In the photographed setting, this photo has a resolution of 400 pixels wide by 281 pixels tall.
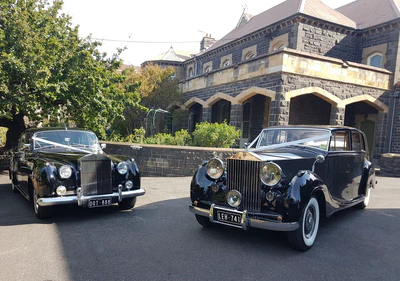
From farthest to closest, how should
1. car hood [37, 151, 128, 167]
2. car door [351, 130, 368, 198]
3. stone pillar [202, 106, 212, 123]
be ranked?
1. stone pillar [202, 106, 212, 123]
2. car door [351, 130, 368, 198]
3. car hood [37, 151, 128, 167]

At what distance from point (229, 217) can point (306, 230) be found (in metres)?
1.13

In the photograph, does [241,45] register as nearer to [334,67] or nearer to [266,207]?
[334,67]

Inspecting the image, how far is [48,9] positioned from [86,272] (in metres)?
9.89

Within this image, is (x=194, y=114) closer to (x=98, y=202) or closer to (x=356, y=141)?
(x=356, y=141)

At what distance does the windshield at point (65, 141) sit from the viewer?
602 centimetres

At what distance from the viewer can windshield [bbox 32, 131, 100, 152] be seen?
6.02m

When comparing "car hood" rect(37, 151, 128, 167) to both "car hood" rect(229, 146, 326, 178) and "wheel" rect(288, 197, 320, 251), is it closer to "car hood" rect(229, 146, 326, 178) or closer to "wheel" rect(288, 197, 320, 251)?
"car hood" rect(229, 146, 326, 178)

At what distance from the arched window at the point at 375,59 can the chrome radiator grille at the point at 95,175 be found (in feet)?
54.0

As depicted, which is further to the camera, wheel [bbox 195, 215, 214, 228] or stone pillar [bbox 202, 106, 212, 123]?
stone pillar [bbox 202, 106, 212, 123]

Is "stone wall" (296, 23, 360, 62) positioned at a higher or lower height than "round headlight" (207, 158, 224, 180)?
higher

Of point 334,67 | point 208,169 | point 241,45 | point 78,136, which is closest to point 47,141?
point 78,136

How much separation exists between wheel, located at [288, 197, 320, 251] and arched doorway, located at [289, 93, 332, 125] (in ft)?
41.4

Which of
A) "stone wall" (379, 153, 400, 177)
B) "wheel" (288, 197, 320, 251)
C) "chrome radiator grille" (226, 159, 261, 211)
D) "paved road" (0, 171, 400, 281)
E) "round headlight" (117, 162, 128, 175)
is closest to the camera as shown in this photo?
"paved road" (0, 171, 400, 281)

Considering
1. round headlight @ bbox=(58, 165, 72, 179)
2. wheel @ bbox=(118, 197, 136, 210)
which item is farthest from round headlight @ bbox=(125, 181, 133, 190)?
round headlight @ bbox=(58, 165, 72, 179)
